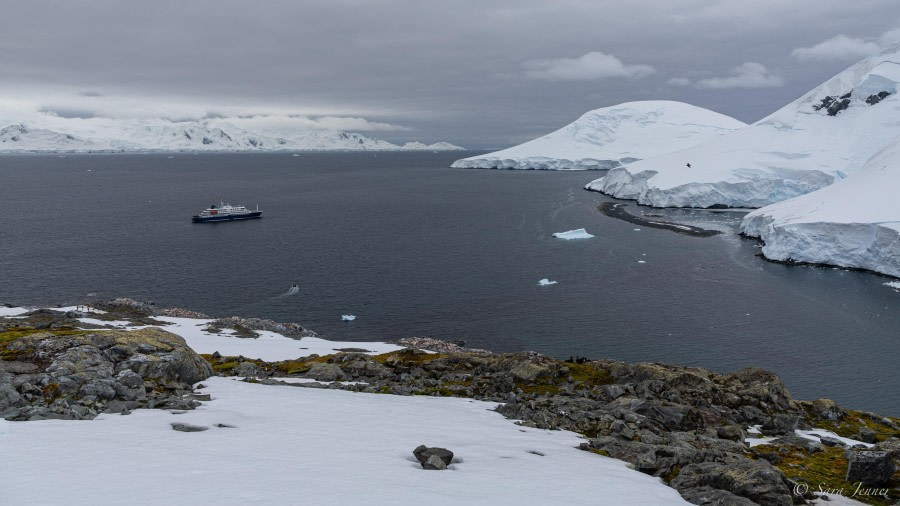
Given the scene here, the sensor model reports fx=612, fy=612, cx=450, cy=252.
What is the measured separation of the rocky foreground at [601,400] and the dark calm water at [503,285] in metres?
17.7

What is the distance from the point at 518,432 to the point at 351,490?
364 inches

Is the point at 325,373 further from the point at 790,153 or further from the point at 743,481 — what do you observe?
the point at 790,153

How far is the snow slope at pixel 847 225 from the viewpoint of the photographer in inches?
3155

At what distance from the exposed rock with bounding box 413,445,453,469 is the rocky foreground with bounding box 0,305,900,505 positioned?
224 inches

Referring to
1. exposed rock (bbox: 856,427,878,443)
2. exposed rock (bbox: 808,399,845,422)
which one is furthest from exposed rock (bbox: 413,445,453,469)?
exposed rock (bbox: 808,399,845,422)

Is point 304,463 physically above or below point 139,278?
above

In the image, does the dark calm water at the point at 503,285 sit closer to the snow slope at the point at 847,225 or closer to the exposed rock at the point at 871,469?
the snow slope at the point at 847,225

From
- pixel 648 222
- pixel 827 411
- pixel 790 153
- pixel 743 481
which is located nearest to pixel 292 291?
pixel 827 411

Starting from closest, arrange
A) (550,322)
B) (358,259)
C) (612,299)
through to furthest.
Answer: (550,322) < (612,299) < (358,259)

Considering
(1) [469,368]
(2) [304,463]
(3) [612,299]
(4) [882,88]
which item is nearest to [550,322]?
(3) [612,299]

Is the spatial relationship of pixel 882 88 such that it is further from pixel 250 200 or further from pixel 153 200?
pixel 153 200

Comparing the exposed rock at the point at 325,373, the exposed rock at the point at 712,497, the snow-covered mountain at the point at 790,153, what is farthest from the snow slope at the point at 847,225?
the exposed rock at the point at 712,497

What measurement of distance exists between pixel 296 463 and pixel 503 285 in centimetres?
5882

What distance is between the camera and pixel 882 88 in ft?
512
